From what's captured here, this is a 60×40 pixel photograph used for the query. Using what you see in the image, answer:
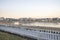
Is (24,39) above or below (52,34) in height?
below

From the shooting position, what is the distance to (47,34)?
490 centimetres

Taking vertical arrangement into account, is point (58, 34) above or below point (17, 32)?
above

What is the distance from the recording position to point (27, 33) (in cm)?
644

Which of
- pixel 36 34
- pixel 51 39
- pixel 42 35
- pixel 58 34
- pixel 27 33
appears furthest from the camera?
pixel 27 33

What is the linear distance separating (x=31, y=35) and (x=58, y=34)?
1865 mm

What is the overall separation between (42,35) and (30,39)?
78cm

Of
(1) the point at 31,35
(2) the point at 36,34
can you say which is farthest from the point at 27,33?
(2) the point at 36,34

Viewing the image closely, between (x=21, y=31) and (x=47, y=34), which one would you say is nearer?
(x=47, y=34)

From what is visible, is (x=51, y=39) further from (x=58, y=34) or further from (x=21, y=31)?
(x=21, y=31)

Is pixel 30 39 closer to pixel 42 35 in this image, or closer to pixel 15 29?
pixel 42 35

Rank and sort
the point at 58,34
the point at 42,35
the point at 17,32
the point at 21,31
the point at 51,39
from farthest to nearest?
the point at 17,32, the point at 21,31, the point at 42,35, the point at 51,39, the point at 58,34

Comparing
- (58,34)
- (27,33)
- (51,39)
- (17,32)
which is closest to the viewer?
(58,34)

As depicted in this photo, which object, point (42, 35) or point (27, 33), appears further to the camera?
point (27, 33)

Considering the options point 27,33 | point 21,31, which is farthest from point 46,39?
point 21,31
